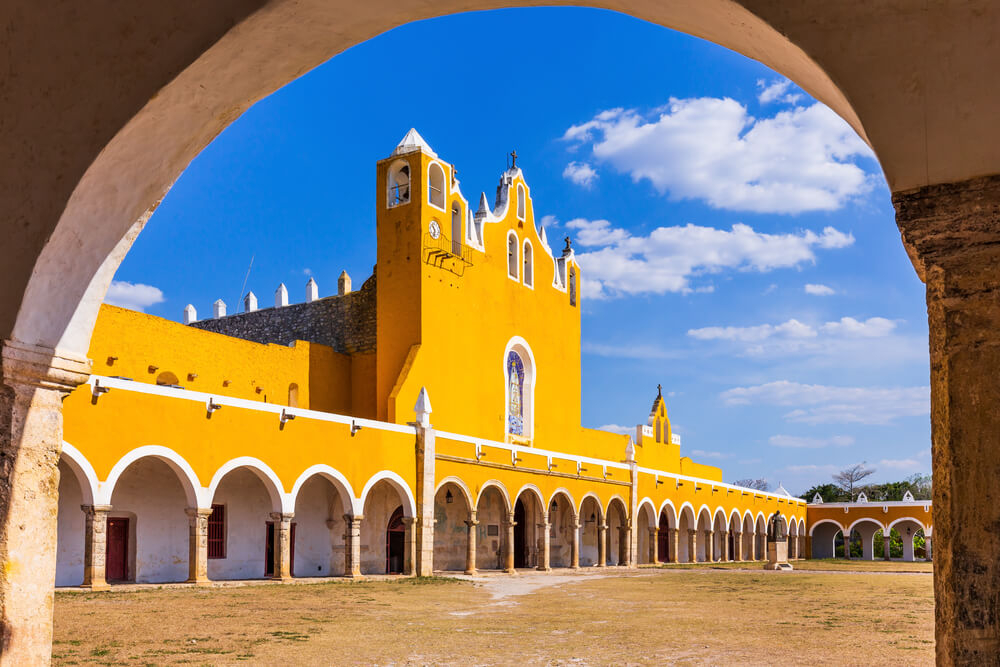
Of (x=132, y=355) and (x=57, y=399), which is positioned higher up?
(x=132, y=355)

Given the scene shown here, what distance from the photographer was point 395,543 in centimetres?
2319

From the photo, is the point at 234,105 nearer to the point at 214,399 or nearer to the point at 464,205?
the point at 214,399

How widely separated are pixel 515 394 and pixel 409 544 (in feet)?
27.3

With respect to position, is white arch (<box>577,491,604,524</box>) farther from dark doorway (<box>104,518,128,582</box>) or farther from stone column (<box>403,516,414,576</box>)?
dark doorway (<box>104,518,128,582</box>)

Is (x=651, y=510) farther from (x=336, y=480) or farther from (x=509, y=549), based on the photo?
(x=336, y=480)

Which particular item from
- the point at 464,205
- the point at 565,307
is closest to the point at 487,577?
the point at 464,205

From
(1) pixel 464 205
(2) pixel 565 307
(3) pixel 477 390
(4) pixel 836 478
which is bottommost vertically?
(4) pixel 836 478

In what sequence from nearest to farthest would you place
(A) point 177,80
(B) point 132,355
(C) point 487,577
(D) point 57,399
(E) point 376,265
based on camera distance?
(A) point 177,80
(D) point 57,399
(B) point 132,355
(C) point 487,577
(E) point 376,265

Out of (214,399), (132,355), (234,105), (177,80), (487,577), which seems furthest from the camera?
(487,577)

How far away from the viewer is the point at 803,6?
2650mm

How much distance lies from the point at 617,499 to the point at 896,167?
2892 centimetres

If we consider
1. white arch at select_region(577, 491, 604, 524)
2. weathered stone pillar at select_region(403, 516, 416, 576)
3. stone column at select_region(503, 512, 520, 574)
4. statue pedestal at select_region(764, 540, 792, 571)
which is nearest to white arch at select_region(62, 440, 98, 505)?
weathered stone pillar at select_region(403, 516, 416, 576)

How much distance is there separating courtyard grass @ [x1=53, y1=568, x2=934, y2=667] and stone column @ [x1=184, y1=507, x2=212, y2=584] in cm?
82

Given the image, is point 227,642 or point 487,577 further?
point 487,577
